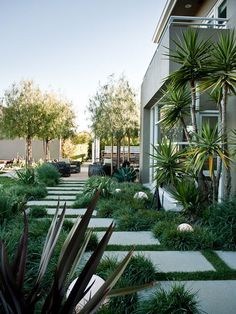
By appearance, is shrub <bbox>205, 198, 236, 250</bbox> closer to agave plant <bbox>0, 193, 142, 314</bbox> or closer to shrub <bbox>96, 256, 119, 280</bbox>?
shrub <bbox>96, 256, 119, 280</bbox>

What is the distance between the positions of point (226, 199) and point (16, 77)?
1857 centimetres

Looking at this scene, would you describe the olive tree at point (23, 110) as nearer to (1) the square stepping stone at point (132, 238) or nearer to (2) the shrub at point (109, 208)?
(2) the shrub at point (109, 208)

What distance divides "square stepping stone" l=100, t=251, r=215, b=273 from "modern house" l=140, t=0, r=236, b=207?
2705 mm

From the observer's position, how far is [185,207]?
6.68m

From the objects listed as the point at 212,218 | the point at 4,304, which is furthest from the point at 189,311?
the point at 212,218

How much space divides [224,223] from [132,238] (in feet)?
5.21

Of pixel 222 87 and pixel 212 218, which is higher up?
pixel 222 87

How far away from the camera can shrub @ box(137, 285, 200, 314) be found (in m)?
3.00

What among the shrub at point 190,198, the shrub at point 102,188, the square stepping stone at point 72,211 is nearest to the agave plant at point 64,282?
the shrub at point 190,198

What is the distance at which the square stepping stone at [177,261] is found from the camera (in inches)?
168

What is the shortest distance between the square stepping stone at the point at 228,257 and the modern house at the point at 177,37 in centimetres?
228

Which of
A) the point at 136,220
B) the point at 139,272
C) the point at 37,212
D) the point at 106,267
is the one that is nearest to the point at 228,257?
the point at 139,272

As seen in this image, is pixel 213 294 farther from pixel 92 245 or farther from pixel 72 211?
pixel 72 211

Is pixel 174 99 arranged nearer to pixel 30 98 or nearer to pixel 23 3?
pixel 23 3
